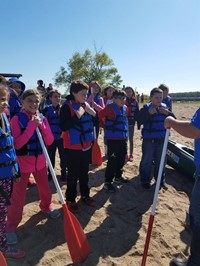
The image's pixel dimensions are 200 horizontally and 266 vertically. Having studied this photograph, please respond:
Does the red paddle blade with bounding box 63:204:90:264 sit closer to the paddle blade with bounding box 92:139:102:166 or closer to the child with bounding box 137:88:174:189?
the paddle blade with bounding box 92:139:102:166

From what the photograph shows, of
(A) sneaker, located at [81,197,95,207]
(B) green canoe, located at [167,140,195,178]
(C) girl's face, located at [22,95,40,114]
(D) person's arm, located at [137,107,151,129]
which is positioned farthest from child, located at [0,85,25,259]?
(B) green canoe, located at [167,140,195,178]

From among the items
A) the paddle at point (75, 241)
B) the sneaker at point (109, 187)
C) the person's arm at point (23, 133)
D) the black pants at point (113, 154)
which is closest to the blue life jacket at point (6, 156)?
the person's arm at point (23, 133)

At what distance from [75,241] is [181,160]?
382 centimetres

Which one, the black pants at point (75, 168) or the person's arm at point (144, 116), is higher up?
the person's arm at point (144, 116)

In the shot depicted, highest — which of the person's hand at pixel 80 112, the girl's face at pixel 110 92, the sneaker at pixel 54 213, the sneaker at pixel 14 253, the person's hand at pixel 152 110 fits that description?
the girl's face at pixel 110 92

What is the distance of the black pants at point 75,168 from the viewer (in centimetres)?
432

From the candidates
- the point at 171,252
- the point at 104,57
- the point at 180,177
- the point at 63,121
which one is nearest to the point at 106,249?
the point at 171,252

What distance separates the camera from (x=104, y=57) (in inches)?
1935

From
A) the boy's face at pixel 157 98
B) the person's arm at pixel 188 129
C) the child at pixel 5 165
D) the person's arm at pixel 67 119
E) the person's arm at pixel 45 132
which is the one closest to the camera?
the person's arm at pixel 188 129

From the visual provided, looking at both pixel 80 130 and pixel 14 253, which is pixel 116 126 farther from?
pixel 14 253

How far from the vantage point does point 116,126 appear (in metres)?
5.27

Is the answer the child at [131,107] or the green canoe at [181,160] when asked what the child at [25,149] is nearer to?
the green canoe at [181,160]

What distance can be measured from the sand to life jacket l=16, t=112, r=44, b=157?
1.07 metres

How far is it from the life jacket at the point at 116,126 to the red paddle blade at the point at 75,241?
212 centimetres
